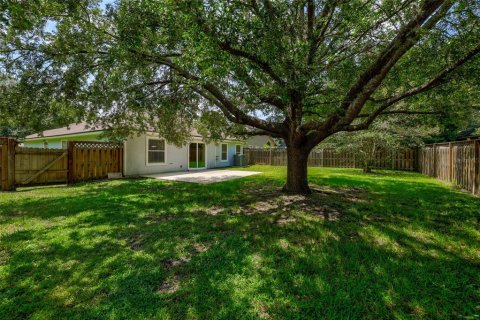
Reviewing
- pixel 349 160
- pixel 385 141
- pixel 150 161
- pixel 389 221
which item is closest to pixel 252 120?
pixel 389 221

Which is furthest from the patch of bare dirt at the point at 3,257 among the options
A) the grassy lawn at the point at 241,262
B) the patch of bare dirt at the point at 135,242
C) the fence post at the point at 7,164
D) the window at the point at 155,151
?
the window at the point at 155,151

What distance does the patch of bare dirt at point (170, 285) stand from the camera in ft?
8.41

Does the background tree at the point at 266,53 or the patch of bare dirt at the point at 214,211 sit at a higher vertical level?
the background tree at the point at 266,53

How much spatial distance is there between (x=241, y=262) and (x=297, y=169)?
4.62 metres

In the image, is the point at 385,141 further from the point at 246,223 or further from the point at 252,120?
the point at 246,223

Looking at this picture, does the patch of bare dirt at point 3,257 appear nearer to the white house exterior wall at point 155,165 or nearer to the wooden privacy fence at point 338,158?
the white house exterior wall at point 155,165

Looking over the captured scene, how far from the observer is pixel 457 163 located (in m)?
8.73

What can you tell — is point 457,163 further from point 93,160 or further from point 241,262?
point 93,160

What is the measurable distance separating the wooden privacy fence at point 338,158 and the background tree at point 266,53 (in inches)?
410

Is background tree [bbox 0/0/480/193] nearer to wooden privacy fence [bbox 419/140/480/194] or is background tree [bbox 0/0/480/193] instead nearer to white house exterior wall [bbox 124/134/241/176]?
wooden privacy fence [bbox 419/140/480/194]

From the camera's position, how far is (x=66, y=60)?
6699 millimetres

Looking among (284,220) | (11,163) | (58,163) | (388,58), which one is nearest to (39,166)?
(58,163)

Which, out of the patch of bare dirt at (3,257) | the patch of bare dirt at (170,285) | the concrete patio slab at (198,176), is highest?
the concrete patio slab at (198,176)

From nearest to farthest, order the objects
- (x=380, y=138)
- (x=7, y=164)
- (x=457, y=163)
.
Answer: (x=7, y=164) → (x=457, y=163) → (x=380, y=138)
